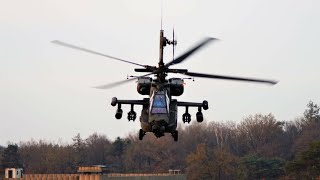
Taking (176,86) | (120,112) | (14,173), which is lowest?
(14,173)

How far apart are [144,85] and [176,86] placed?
177cm

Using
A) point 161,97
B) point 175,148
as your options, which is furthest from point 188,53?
point 175,148

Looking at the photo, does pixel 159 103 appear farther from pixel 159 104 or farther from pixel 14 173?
pixel 14 173

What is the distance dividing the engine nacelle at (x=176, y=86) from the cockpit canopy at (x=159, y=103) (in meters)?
1.45

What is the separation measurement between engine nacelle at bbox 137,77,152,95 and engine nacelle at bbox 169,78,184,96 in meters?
1.24

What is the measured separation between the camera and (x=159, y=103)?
32.3 m

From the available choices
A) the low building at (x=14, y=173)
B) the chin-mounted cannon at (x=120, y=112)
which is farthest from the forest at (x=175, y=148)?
the chin-mounted cannon at (x=120, y=112)

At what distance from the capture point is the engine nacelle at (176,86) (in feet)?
113

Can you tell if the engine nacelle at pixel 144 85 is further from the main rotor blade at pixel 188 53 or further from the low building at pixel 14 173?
the low building at pixel 14 173

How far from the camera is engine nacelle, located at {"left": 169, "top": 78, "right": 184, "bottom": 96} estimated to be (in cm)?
3441

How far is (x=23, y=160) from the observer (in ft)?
547

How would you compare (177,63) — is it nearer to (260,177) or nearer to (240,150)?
(260,177)

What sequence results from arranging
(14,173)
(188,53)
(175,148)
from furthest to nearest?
(175,148) → (14,173) → (188,53)

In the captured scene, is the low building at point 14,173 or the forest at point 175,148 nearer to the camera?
the low building at point 14,173
